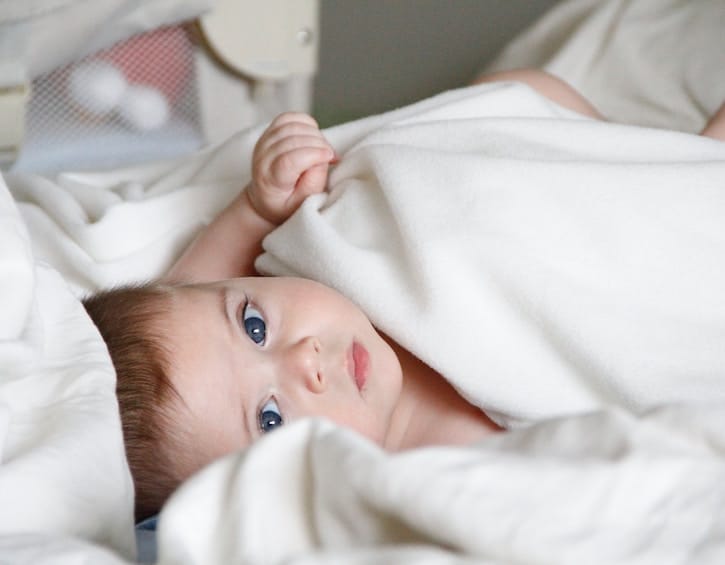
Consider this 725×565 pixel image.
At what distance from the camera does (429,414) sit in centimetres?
101

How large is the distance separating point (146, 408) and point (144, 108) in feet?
2.43

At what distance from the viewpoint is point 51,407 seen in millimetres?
752

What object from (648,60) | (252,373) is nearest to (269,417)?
(252,373)

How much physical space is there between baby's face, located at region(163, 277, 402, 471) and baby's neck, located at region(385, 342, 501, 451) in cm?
5

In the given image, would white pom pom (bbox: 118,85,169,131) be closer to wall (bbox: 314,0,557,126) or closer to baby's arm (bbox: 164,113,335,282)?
baby's arm (bbox: 164,113,335,282)

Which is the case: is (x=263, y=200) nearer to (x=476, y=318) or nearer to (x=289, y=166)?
(x=289, y=166)

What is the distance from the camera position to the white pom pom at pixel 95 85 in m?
1.42

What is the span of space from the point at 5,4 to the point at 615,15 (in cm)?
83

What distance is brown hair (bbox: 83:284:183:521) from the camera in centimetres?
84

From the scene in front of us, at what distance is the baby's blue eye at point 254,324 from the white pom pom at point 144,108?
0.63 metres

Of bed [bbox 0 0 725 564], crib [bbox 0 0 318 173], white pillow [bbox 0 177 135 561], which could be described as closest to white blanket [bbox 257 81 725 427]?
bed [bbox 0 0 725 564]

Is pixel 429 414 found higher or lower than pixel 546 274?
lower

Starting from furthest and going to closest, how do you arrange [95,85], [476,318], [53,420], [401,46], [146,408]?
[401,46] < [95,85] < [476,318] < [146,408] < [53,420]

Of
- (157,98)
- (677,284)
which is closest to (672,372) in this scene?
(677,284)
